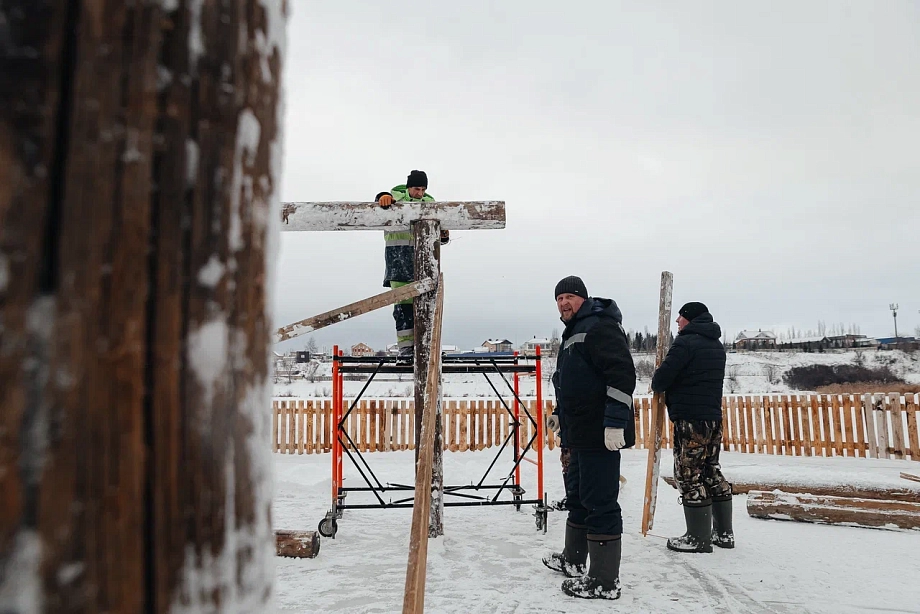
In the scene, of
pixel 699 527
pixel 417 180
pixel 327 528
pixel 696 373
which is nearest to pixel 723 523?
pixel 699 527

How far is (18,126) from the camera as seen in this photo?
0.40 m

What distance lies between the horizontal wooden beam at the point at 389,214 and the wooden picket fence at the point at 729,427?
7554 mm

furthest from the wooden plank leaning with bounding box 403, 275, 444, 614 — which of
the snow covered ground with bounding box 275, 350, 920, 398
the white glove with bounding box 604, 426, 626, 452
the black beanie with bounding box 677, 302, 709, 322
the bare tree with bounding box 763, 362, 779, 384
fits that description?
the bare tree with bounding box 763, 362, 779, 384

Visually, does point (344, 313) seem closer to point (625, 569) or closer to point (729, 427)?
point (625, 569)

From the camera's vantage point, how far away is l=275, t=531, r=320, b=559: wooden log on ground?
428 centimetres

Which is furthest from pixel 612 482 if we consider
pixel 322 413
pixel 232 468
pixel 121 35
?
pixel 322 413

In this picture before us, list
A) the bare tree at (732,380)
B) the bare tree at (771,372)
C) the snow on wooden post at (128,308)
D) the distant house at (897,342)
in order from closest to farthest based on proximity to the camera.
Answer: the snow on wooden post at (128,308) → the bare tree at (732,380) → the bare tree at (771,372) → the distant house at (897,342)

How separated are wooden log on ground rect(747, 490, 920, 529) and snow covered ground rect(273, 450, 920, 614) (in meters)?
0.12

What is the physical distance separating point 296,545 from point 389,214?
2850 millimetres

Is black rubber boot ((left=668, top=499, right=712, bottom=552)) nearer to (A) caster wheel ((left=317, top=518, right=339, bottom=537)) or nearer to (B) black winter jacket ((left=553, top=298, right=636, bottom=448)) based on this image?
(B) black winter jacket ((left=553, top=298, right=636, bottom=448))

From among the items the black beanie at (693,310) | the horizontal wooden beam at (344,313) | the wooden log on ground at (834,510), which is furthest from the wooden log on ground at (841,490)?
the horizontal wooden beam at (344,313)

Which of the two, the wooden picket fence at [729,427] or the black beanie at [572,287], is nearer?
the black beanie at [572,287]

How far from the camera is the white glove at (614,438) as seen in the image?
3352 mm

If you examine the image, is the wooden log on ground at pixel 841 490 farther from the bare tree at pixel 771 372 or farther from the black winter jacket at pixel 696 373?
the bare tree at pixel 771 372
